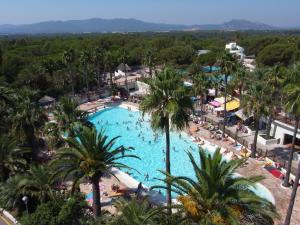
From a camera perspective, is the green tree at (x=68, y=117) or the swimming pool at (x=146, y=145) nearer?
the green tree at (x=68, y=117)

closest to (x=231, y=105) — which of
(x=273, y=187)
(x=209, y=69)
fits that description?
(x=273, y=187)

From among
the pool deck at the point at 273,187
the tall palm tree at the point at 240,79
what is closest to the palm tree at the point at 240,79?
the tall palm tree at the point at 240,79

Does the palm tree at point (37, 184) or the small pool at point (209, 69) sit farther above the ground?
the palm tree at point (37, 184)

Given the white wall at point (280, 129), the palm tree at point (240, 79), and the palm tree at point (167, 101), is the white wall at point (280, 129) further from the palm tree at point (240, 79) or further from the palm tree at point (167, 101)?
the palm tree at point (167, 101)

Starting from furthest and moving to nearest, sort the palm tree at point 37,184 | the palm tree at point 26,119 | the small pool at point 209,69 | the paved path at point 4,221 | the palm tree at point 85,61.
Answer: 1. the small pool at point 209,69
2. the palm tree at point 85,61
3. the palm tree at point 26,119
4. the paved path at point 4,221
5. the palm tree at point 37,184

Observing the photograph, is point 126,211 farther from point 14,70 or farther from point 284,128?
point 14,70

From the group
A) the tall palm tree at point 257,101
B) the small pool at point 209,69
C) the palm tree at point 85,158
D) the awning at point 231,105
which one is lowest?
the small pool at point 209,69

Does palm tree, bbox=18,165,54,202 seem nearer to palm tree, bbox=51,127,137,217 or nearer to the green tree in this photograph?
the green tree

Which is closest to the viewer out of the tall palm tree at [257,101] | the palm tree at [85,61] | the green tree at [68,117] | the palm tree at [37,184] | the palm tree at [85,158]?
the palm tree at [85,158]
